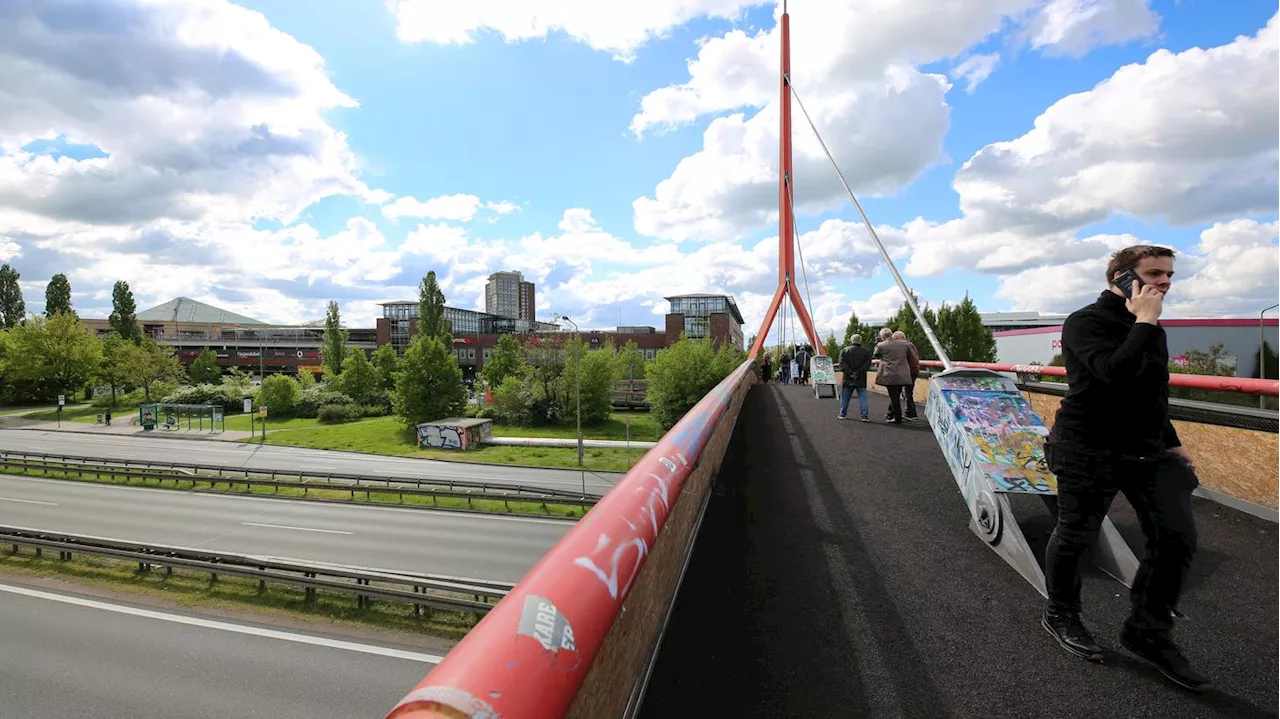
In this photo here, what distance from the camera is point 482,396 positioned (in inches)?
2827

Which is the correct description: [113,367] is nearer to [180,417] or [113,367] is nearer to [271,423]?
[180,417]

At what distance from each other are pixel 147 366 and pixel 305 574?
76768 millimetres

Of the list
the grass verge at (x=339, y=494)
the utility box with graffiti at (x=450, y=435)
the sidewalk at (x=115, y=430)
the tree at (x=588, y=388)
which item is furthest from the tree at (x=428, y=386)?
the grass verge at (x=339, y=494)

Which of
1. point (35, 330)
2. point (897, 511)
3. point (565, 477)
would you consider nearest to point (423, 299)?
point (35, 330)

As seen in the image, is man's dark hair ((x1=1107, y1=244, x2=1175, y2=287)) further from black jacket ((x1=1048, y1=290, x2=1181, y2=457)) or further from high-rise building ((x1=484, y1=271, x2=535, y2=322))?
high-rise building ((x1=484, y1=271, x2=535, y2=322))

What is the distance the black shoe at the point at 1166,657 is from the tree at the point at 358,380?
3068 inches

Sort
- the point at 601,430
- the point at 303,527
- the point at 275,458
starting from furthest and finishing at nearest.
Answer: the point at 601,430 → the point at 275,458 → the point at 303,527

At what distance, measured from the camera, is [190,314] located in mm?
140000

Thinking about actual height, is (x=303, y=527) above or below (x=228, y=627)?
below

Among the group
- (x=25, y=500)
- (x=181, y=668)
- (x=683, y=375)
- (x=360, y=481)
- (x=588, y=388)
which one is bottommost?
(x=360, y=481)

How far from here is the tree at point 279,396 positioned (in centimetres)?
6650

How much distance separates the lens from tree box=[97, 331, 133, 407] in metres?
72.6

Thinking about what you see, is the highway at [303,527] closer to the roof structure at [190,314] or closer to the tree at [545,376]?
the tree at [545,376]

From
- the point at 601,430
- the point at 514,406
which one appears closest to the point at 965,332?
the point at 601,430
